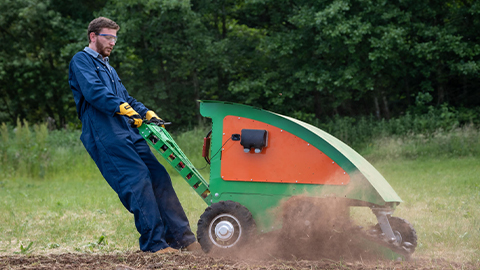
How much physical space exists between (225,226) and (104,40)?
1987 millimetres

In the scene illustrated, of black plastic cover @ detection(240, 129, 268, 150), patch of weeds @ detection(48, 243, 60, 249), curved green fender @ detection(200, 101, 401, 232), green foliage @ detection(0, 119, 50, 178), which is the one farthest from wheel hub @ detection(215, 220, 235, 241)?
green foliage @ detection(0, 119, 50, 178)

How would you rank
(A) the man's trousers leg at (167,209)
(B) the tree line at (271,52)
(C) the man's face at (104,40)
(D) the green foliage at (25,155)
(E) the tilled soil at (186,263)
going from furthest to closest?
1. (B) the tree line at (271,52)
2. (D) the green foliage at (25,155)
3. (A) the man's trousers leg at (167,209)
4. (C) the man's face at (104,40)
5. (E) the tilled soil at (186,263)

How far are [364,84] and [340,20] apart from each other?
7.94 ft

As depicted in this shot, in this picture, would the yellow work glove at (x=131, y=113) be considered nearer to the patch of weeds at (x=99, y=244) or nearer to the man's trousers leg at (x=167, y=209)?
the man's trousers leg at (x=167, y=209)

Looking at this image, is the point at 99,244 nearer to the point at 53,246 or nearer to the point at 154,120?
the point at 53,246

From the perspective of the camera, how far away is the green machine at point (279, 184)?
12.6 ft

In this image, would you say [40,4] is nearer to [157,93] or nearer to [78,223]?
[157,93]

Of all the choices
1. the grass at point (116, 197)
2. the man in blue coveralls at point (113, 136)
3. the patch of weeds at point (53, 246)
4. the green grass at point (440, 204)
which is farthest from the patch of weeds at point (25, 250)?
the green grass at point (440, 204)

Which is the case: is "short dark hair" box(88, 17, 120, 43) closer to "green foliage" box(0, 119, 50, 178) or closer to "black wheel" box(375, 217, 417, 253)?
"black wheel" box(375, 217, 417, 253)

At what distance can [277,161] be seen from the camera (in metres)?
3.97

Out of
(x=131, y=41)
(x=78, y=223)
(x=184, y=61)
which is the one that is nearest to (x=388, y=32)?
(x=184, y=61)

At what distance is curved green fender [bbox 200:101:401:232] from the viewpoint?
3752mm

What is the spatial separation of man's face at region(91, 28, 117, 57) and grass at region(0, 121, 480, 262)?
74.5 inches

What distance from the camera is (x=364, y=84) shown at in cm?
1620
